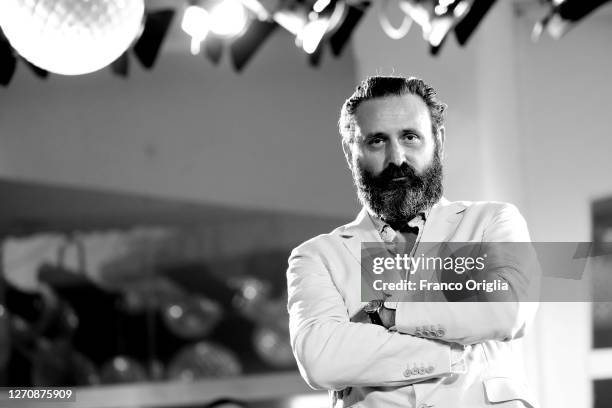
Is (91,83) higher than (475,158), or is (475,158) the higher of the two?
(91,83)

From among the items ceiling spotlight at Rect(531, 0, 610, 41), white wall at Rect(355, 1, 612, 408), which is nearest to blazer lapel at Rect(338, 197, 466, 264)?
ceiling spotlight at Rect(531, 0, 610, 41)

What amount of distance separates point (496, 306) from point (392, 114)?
0.39 meters

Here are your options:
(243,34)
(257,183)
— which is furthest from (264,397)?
(243,34)

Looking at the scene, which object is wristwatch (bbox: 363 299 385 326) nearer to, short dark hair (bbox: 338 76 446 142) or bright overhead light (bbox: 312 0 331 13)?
short dark hair (bbox: 338 76 446 142)

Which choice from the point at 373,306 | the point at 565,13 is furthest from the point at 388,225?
the point at 565,13

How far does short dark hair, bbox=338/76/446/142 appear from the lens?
5.59 ft

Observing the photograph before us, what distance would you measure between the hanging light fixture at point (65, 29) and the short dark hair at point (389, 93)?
54 cm

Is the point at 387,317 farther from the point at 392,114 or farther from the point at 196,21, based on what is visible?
the point at 196,21

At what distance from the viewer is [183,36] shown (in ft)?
18.8

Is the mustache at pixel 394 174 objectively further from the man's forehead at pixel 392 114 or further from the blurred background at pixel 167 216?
the blurred background at pixel 167 216

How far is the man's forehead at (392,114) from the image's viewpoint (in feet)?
5.46

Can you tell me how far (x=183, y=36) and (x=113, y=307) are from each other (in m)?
1.87

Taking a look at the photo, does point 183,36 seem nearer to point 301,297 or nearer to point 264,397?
point 264,397

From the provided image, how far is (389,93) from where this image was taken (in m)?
1.70
